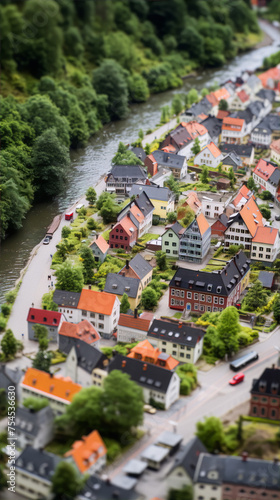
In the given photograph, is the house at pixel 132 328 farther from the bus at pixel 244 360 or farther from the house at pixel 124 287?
the bus at pixel 244 360

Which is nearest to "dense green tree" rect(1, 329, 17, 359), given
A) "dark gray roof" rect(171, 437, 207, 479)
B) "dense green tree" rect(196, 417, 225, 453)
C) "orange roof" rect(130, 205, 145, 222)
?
"dense green tree" rect(196, 417, 225, 453)

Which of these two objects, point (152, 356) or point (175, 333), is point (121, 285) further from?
point (152, 356)

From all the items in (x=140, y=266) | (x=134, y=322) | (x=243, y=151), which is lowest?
(x=134, y=322)

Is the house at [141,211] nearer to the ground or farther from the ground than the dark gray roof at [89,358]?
farther from the ground

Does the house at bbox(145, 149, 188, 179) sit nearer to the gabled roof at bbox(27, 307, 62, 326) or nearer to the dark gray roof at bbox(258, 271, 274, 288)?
the dark gray roof at bbox(258, 271, 274, 288)

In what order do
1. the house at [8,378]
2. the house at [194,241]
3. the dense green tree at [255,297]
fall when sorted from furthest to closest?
the house at [194,241] < the dense green tree at [255,297] < the house at [8,378]

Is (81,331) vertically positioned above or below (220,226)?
below

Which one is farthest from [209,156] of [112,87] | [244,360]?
[244,360]

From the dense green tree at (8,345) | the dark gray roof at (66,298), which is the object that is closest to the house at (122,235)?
the dark gray roof at (66,298)
